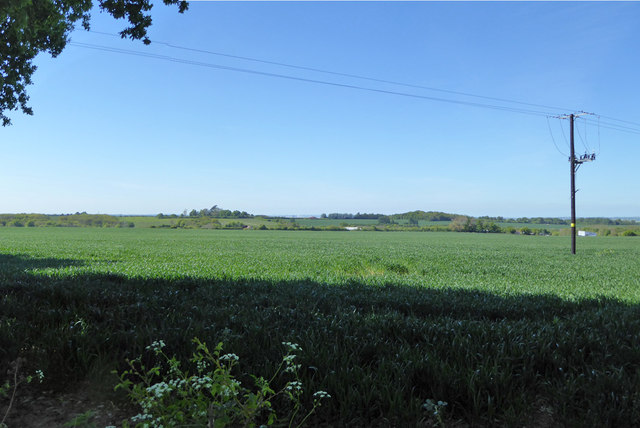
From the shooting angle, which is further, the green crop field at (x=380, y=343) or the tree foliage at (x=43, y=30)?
the tree foliage at (x=43, y=30)

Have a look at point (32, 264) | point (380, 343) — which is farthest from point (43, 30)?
point (380, 343)

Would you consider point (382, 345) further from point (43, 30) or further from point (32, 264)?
point (32, 264)

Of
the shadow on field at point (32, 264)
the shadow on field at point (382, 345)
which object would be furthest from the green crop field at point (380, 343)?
the shadow on field at point (32, 264)

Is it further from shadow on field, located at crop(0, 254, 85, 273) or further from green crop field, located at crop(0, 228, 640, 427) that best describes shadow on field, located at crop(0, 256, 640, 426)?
shadow on field, located at crop(0, 254, 85, 273)

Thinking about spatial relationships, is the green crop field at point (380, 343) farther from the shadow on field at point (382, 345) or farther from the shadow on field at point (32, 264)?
the shadow on field at point (32, 264)

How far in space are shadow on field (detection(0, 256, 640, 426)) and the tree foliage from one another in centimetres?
550

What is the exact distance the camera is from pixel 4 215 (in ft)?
321

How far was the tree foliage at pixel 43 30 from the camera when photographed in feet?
26.9

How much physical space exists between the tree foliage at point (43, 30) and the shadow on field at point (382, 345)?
5502 millimetres

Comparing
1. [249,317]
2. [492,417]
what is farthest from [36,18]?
[492,417]

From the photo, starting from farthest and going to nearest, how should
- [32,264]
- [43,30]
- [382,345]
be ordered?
[32,264]
[43,30]
[382,345]

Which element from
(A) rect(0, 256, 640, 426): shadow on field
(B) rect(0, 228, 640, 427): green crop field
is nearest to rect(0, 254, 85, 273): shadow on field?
(B) rect(0, 228, 640, 427): green crop field

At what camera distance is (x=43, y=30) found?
971 centimetres

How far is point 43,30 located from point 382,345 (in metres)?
11.8
